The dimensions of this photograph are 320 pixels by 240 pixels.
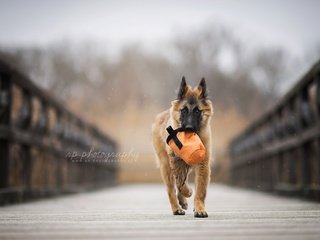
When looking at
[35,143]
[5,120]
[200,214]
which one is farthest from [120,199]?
[200,214]

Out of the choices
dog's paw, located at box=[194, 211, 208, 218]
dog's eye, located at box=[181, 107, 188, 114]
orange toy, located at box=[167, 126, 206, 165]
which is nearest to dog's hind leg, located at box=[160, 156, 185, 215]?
dog's paw, located at box=[194, 211, 208, 218]

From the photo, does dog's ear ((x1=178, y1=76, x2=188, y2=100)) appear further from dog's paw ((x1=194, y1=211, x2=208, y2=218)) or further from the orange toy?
dog's paw ((x1=194, y1=211, x2=208, y2=218))

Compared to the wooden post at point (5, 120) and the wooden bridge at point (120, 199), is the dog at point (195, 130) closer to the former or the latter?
the wooden bridge at point (120, 199)

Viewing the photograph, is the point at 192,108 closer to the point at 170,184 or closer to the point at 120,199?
the point at 170,184

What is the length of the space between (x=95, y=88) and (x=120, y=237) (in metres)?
43.1

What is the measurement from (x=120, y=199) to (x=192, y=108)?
234 inches

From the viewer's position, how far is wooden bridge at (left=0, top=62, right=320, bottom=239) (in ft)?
13.8

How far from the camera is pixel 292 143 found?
977 cm

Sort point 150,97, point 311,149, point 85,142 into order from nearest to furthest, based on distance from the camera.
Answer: point 311,149
point 85,142
point 150,97

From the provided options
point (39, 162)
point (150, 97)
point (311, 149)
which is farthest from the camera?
point (150, 97)

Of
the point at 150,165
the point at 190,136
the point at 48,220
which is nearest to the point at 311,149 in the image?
the point at 190,136

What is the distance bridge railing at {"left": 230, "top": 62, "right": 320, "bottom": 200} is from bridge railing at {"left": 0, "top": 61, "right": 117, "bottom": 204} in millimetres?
3731

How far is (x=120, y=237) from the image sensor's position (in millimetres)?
3717

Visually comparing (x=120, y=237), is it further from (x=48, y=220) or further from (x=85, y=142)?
(x=85, y=142)
